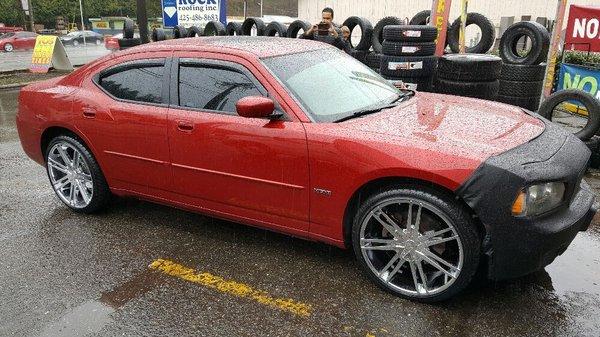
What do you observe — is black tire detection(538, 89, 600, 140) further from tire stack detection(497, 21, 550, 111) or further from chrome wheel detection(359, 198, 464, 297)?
chrome wheel detection(359, 198, 464, 297)

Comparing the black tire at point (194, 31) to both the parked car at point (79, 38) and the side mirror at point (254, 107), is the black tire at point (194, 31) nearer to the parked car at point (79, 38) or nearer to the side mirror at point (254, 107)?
the side mirror at point (254, 107)

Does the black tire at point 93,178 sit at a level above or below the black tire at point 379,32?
below

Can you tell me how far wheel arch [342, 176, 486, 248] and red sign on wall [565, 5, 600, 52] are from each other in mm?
8793

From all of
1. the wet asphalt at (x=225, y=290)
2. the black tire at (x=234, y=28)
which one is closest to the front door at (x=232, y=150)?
the wet asphalt at (x=225, y=290)

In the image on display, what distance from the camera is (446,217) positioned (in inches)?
108

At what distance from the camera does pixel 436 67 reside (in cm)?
718

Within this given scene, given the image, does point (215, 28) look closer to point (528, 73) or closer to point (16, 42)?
point (528, 73)

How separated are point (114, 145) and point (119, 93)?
1.43ft

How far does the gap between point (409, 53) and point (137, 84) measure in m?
4.29

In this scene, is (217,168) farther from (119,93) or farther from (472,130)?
(472,130)

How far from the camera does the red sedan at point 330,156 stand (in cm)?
268

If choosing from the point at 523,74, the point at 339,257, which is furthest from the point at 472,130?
the point at 523,74

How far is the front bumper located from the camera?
257 cm

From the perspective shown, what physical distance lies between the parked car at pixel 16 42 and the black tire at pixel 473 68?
3283cm
